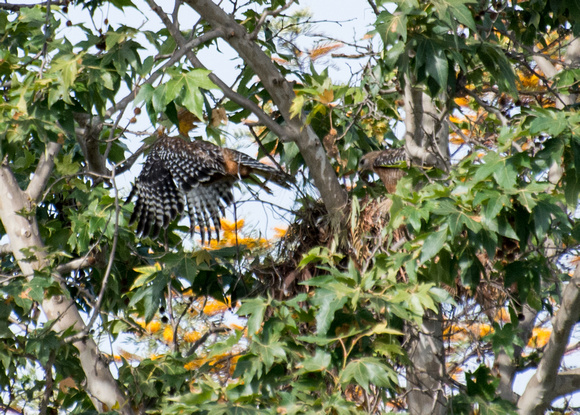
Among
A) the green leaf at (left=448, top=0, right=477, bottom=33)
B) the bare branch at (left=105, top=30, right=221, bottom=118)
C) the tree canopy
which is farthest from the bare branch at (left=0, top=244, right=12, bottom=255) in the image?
the green leaf at (left=448, top=0, right=477, bottom=33)

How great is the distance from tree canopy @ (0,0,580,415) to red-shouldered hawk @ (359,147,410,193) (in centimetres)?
19

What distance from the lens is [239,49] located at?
Result: 12.4ft

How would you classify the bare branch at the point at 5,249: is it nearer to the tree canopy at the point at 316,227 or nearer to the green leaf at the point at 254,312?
the tree canopy at the point at 316,227

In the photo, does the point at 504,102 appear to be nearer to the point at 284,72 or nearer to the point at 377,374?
the point at 284,72

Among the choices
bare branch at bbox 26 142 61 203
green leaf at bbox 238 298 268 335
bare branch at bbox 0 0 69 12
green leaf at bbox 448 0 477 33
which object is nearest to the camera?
green leaf at bbox 448 0 477 33

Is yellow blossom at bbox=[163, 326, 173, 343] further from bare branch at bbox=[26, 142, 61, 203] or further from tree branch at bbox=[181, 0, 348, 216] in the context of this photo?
tree branch at bbox=[181, 0, 348, 216]

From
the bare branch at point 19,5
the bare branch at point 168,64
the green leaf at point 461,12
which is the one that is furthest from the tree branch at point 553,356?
the bare branch at point 19,5

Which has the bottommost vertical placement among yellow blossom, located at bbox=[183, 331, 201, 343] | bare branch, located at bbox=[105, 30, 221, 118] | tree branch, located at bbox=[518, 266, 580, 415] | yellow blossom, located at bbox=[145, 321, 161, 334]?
tree branch, located at bbox=[518, 266, 580, 415]

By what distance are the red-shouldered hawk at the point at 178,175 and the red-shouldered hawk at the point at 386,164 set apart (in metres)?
0.76

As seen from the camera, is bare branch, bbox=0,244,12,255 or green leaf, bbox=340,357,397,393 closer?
green leaf, bbox=340,357,397,393

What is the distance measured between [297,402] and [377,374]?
14.8 inches

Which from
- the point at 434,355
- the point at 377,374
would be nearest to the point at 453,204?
the point at 377,374

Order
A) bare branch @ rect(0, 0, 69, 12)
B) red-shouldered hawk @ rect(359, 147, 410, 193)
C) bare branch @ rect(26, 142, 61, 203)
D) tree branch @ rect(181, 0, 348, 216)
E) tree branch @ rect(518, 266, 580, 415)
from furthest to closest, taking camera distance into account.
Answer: red-shouldered hawk @ rect(359, 147, 410, 193) < bare branch @ rect(26, 142, 61, 203) < bare branch @ rect(0, 0, 69, 12) < tree branch @ rect(181, 0, 348, 216) < tree branch @ rect(518, 266, 580, 415)

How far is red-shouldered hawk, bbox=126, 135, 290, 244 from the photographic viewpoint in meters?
4.47
